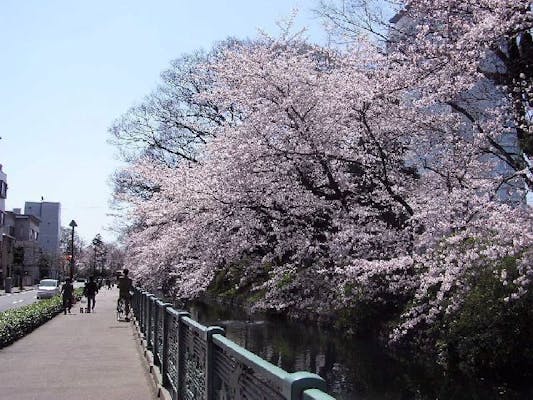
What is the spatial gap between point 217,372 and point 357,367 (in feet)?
31.6

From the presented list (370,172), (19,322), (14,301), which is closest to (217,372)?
(370,172)

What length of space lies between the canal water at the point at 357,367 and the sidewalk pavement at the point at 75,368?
3557mm

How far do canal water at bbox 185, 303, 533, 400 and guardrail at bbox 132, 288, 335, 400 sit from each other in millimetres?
3765

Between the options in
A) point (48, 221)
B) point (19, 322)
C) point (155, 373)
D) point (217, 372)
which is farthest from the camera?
point (48, 221)

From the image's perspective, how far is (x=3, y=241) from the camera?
8369cm

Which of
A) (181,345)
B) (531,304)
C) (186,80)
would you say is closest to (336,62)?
(531,304)

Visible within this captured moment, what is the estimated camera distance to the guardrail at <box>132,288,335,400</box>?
258cm

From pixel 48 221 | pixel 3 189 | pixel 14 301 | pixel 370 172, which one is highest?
pixel 48 221

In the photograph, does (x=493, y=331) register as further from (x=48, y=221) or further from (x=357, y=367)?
(x=48, y=221)

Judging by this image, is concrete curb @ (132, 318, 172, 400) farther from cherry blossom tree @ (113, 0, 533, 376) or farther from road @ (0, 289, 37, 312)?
road @ (0, 289, 37, 312)

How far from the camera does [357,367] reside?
13773mm

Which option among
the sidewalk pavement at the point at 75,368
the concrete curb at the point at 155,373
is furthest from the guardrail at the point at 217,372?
the sidewalk pavement at the point at 75,368

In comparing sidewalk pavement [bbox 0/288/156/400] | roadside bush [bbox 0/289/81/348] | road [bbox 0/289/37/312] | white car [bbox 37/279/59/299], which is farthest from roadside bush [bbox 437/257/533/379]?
white car [bbox 37/279/59/299]

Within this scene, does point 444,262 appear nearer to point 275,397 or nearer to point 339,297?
point 339,297
